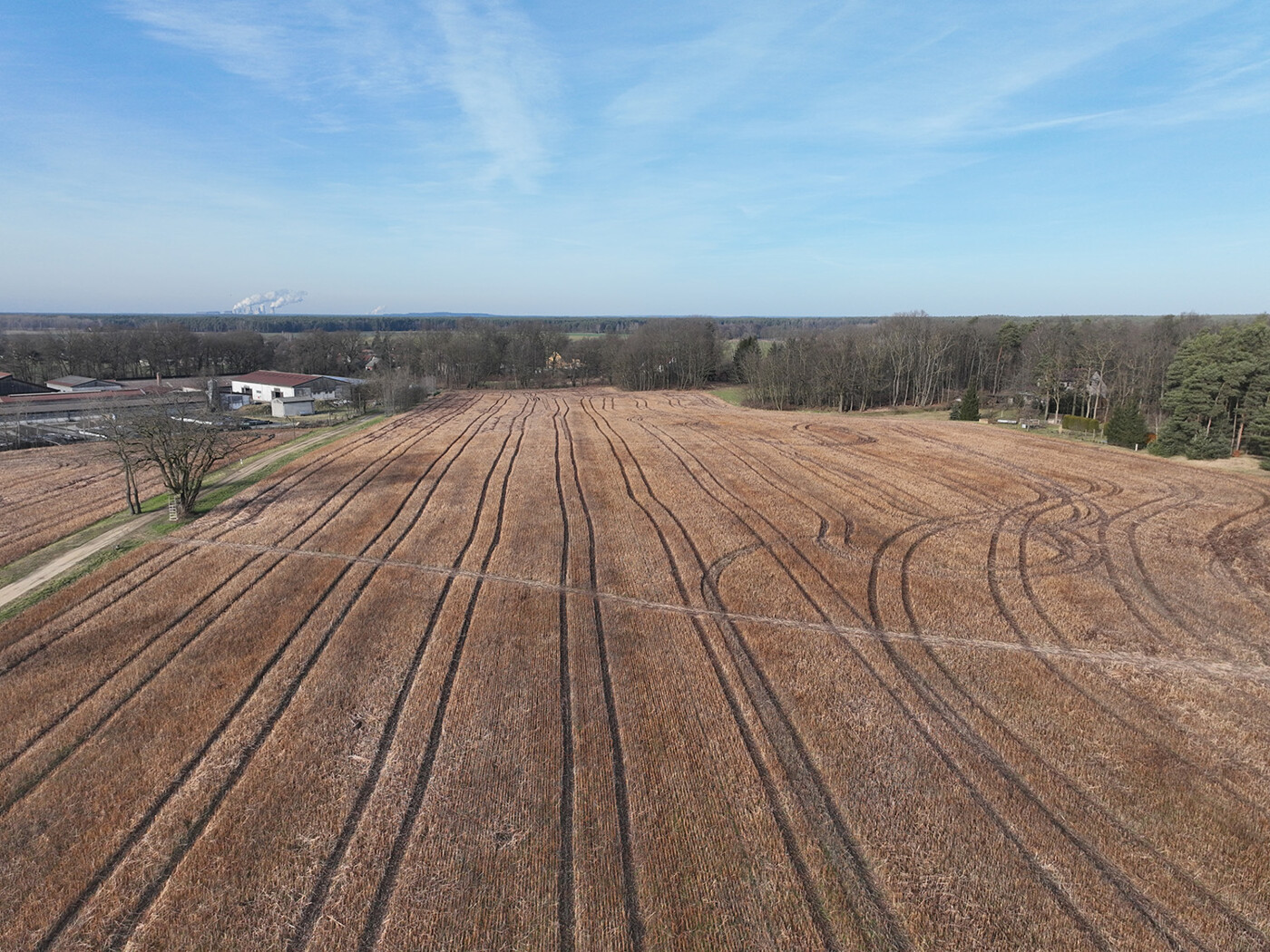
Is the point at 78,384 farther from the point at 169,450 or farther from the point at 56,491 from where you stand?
the point at 169,450

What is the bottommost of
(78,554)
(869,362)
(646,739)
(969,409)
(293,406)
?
(646,739)

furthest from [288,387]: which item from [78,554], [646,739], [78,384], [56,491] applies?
[646,739]

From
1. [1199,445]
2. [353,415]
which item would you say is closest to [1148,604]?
[1199,445]

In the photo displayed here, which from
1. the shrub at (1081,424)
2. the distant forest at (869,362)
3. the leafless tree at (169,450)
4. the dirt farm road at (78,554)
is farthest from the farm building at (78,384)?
the shrub at (1081,424)

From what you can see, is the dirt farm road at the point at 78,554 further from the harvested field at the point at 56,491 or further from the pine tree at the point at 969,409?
the pine tree at the point at 969,409

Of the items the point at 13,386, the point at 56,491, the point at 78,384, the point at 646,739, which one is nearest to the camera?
the point at 646,739

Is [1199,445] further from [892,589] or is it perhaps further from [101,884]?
[101,884]

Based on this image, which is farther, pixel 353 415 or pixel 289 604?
pixel 353 415
